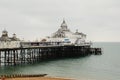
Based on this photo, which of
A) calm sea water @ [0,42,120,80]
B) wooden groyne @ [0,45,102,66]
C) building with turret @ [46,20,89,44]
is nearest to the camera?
calm sea water @ [0,42,120,80]

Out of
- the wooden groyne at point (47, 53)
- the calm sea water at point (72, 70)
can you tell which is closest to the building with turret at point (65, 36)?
the wooden groyne at point (47, 53)

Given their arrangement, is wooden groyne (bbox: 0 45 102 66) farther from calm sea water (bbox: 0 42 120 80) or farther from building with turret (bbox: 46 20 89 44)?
calm sea water (bbox: 0 42 120 80)

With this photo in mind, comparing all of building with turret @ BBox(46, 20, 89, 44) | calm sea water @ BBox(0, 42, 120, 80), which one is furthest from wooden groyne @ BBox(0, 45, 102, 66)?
calm sea water @ BBox(0, 42, 120, 80)

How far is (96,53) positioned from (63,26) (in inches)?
614

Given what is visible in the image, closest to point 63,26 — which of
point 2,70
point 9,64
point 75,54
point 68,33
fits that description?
point 68,33

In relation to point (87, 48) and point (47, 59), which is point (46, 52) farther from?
point (87, 48)

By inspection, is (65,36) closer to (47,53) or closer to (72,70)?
(47,53)

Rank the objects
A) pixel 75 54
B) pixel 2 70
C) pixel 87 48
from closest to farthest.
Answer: pixel 2 70 → pixel 75 54 → pixel 87 48

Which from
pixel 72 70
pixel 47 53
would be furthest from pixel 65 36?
pixel 72 70

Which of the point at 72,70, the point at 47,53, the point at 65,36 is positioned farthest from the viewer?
the point at 65,36

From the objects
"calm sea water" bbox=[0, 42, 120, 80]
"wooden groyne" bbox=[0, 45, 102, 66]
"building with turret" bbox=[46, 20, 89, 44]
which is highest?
"building with turret" bbox=[46, 20, 89, 44]

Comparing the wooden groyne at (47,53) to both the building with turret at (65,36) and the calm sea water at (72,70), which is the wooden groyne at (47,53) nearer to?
the building with turret at (65,36)

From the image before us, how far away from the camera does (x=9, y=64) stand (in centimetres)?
6838

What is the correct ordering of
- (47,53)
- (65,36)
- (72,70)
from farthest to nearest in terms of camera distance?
1. (65,36)
2. (47,53)
3. (72,70)
